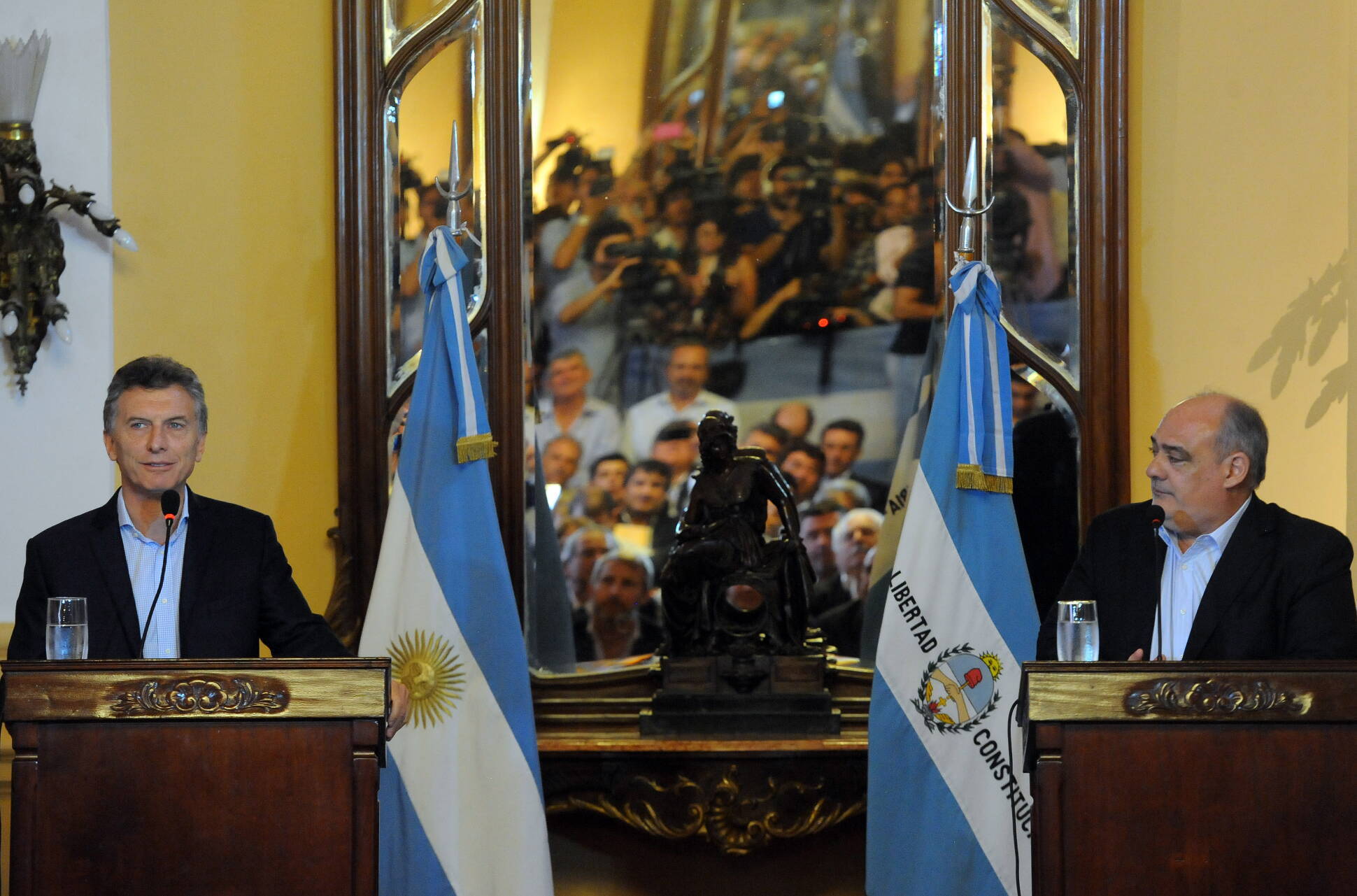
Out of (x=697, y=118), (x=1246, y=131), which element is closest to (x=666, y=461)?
(x=697, y=118)

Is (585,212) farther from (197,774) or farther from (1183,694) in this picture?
(1183,694)

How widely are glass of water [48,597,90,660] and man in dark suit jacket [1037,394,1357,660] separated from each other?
1909 mm

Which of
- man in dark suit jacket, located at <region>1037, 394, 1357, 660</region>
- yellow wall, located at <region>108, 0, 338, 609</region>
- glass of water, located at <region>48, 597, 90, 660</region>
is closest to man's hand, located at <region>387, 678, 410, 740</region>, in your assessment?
glass of water, located at <region>48, 597, 90, 660</region>

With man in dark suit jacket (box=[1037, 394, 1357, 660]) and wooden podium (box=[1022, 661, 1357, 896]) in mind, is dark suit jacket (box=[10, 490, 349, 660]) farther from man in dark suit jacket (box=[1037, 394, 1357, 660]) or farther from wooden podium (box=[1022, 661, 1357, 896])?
man in dark suit jacket (box=[1037, 394, 1357, 660])

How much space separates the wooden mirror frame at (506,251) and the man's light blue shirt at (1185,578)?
4.61 ft

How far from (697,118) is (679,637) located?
5.36ft

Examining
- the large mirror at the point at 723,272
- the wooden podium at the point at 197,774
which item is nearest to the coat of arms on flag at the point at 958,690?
the large mirror at the point at 723,272

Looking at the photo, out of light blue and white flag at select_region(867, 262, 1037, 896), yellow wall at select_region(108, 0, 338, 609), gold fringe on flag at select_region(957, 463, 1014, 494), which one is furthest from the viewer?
yellow wall at select_region(108, 0, 338, 609)

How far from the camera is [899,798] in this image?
13.5ft

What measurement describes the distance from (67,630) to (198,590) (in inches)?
14.2

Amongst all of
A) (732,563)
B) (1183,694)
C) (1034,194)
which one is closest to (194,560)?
(732,563)

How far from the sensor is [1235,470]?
333 cm

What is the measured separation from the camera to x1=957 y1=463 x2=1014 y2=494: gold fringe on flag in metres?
4.24

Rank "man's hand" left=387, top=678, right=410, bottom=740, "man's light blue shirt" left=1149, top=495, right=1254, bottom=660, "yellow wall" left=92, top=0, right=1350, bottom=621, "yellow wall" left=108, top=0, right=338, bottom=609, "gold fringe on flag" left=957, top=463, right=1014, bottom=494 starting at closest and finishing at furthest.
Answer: "man's hand" left=387, top=678, right=410, bottom=740, "man's light blue shirt" left=1149, top=495, right=1254, bottom=660, "gold fringe on flag" left=957, top=463, right=1014, bottom=494, "yellow wall" left=92, top=0, right=1350, bottom=621, "yellow wall" left=108, top=0, right=338, bottom=609
